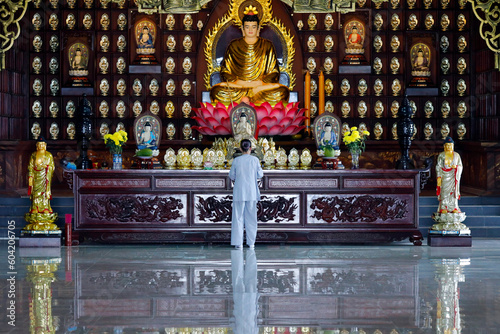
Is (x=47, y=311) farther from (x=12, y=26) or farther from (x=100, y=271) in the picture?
(x=12, y=26)

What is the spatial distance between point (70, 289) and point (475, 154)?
6144mm

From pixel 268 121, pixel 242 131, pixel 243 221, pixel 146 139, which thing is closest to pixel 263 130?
pixel 268 121

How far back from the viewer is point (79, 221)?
299 inches

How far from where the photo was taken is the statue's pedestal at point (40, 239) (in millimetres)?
7359

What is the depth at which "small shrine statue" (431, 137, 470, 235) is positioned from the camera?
24.5 ft

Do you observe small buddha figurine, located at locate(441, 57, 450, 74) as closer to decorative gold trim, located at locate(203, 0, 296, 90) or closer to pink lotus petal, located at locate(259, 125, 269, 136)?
decorative gold trim, located at locate(203, 0, 296, 90)

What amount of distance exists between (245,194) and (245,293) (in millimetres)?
2249

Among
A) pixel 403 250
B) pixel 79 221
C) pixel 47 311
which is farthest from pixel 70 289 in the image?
pixel 403 250

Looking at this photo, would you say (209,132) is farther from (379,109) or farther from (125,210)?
(379,109)

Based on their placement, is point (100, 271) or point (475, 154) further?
point (475, 154)

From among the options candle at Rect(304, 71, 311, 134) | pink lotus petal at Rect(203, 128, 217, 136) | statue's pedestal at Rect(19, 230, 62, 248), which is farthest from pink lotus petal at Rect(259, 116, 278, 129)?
statue's pedestal at Rect(19, 230, 62, 248)

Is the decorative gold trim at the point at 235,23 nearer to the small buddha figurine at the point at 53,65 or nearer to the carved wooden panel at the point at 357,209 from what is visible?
the small buddha figurine at the point at 53,65

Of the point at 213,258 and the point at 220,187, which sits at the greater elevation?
the point at 220,187

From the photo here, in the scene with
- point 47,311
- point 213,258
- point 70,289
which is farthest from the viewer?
point 213,258
